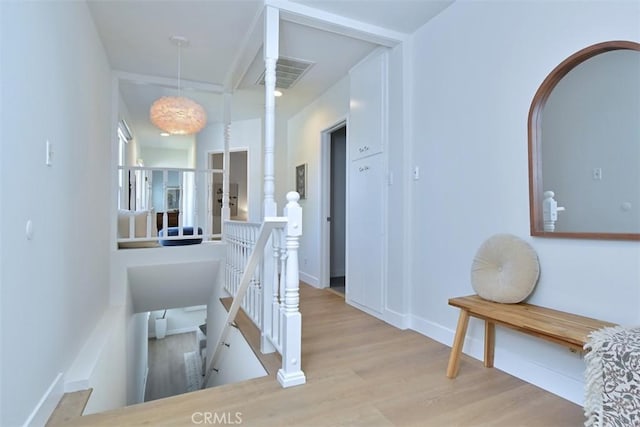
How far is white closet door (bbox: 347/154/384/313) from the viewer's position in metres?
3.21

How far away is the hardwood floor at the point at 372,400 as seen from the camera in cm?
159

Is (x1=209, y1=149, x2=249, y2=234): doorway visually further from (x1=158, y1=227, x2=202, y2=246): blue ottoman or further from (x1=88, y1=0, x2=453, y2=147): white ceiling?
(x1=88, y1=0, x2=453, y2=147): white ceiling

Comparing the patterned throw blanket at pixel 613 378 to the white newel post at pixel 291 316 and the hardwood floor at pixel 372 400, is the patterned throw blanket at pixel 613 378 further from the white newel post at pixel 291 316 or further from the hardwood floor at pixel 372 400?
the white newel post at pixel 291 316

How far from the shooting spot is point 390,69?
3.10 m

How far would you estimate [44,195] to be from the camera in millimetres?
1667

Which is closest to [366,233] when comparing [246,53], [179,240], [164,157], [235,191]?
[246,53]

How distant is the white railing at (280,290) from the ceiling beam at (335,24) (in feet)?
4.85

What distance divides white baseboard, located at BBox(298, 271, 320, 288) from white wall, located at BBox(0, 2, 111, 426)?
2581 millimetres

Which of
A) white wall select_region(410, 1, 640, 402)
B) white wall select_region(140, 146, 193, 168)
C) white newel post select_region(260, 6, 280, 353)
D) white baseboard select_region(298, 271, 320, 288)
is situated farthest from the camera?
white wall select_region(140, 146, 193, 168)

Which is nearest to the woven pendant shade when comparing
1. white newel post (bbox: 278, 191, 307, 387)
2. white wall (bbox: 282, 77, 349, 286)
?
white wall (bbox: 282, 77, 349, 286)

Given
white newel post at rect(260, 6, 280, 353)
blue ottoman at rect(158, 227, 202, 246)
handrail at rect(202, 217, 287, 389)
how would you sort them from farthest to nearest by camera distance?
blue ottoman at rect(158, 227, 202, 246) → white newel post at rect(260, 6, 280, 353) → handrail at rect(202, 217, 287, 389)

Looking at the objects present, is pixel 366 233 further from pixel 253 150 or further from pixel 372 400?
pixel 253 150

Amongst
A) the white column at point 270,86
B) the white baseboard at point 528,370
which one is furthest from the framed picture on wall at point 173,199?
the white baseboard at point 528,370

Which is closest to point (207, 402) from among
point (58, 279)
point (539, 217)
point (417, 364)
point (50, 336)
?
point (50, 336)
